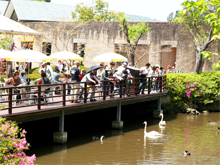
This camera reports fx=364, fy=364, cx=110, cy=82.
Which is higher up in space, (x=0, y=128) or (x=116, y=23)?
(x=116, y=23)

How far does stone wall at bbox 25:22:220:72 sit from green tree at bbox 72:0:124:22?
1496cm

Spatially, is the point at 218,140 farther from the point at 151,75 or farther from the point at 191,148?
the point at 151,75

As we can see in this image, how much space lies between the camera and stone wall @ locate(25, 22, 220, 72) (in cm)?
2786

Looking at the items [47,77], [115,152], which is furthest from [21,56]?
[115,152]

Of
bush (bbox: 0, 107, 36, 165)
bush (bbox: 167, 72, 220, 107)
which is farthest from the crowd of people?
bush (bbox: 0, 107, 36, 165)

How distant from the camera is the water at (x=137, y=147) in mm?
12141

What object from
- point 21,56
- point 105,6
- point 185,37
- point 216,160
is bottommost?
point 216,160

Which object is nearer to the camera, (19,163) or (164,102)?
(19,163)

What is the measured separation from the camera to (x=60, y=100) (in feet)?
50.1

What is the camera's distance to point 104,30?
29.4 m

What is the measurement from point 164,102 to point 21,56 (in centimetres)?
1090

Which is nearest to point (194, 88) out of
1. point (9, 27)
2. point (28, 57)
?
point (28, 57)

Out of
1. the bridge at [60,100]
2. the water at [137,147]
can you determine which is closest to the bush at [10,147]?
the bridge at [60,100]

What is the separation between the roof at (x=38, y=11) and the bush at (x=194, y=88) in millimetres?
16510
